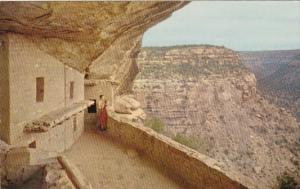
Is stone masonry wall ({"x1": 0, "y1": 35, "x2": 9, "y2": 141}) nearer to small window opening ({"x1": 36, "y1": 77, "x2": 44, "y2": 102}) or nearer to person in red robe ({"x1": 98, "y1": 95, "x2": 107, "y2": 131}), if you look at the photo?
small window opening ({"x1": 36, "y1": 77, "x2": 44, "y2": 102})

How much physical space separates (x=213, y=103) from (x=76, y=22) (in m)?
34.0

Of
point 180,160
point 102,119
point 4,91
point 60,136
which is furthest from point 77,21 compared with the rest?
point 102,119

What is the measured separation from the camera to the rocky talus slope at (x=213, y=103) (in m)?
32.6

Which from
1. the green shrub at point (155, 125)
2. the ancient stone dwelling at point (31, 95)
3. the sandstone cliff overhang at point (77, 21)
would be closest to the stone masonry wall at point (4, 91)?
the ancient stone dwelling at point (31, 95)

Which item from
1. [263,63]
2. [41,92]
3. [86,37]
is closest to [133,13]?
[86,37]

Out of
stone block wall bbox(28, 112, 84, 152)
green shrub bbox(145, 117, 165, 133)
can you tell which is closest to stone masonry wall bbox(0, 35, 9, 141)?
stone block wall bbox(28, 112, 84, 152)

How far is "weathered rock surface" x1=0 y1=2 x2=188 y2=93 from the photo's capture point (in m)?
5.25

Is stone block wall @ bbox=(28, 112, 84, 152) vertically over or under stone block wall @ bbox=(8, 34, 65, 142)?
under

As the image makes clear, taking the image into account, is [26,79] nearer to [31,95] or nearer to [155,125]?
[31,95]

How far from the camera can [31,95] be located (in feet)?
25.2

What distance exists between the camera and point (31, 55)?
752 cm

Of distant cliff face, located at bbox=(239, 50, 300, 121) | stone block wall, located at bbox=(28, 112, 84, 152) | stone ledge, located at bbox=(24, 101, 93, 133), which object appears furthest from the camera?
distant cliff face, located at bbox=(239, 50, 300, 121)

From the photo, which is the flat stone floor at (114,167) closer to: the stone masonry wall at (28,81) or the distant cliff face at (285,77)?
the stone masonry wall at (28,81)

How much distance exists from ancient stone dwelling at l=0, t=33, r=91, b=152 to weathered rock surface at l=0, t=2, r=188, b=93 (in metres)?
0.23
